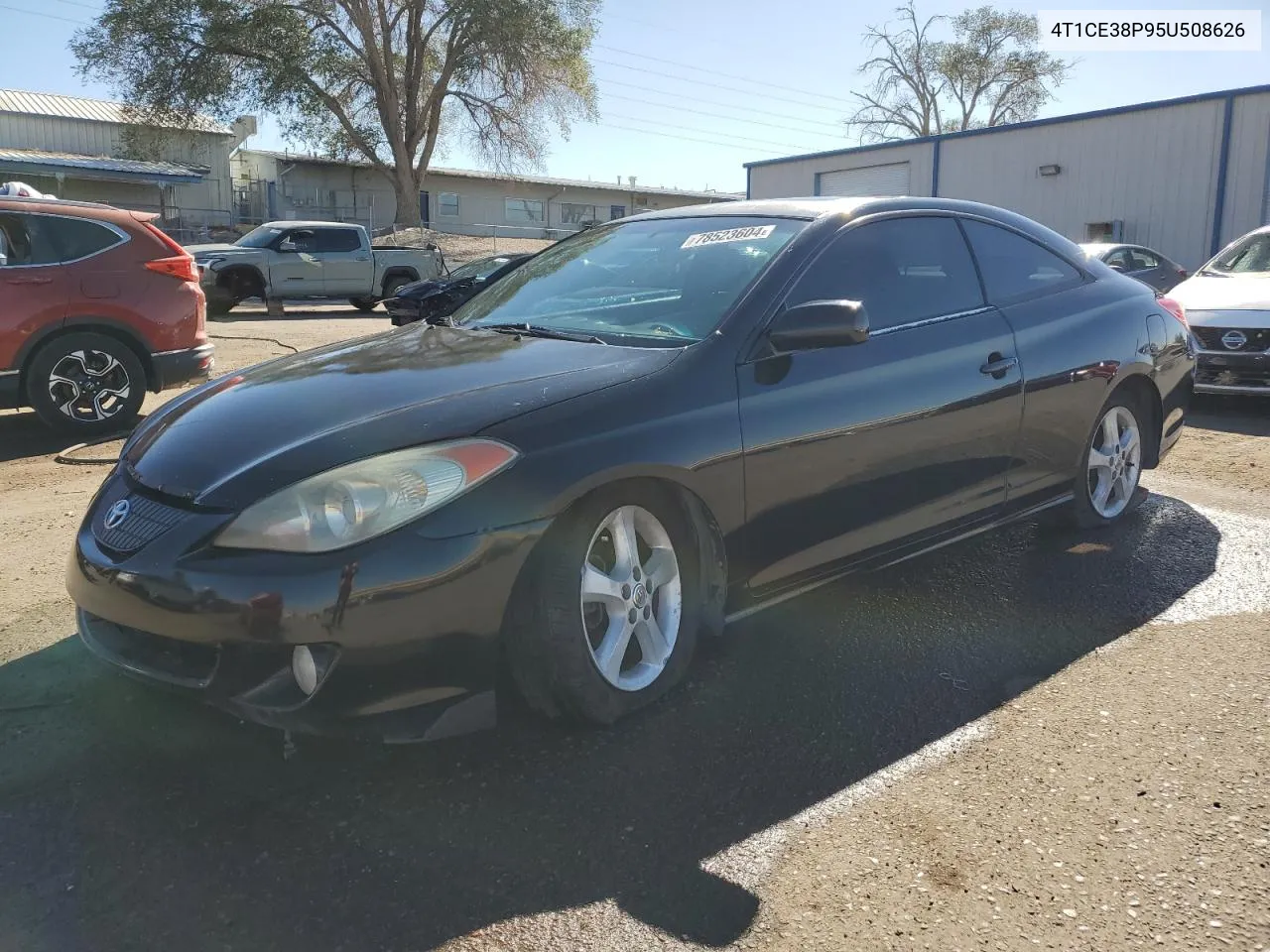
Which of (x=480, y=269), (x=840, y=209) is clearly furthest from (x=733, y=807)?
(x=480, y=269)

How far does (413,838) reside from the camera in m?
2.43

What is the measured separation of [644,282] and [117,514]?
1882 mm

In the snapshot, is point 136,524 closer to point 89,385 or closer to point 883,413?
point 883,413

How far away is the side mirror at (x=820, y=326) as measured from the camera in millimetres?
3129

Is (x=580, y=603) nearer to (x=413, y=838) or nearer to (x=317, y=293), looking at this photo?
(x=413, y=838)

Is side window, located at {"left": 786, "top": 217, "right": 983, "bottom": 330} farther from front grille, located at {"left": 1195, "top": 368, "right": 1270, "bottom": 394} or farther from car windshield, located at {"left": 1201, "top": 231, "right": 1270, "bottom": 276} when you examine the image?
car windshield, located at {"left": 1201, "top": 231, "right": 1270, "bottom": 276}

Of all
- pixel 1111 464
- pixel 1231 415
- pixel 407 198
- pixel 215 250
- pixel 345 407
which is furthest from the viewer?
pixel 407 198

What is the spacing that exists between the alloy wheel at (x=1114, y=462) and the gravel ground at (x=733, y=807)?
3.30 ft

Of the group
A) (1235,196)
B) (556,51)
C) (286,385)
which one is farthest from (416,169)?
(286,385)

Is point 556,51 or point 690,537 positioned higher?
point 556,51

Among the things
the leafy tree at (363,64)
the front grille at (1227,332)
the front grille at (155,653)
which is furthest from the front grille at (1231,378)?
the leafy tree at (363,64)

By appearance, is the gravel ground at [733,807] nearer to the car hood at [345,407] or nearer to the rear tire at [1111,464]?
the car hood at [345,407]

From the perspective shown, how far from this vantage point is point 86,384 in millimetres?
6980

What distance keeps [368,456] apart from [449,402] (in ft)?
1.07
